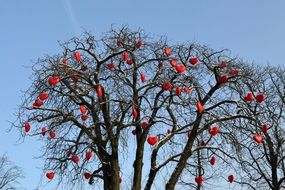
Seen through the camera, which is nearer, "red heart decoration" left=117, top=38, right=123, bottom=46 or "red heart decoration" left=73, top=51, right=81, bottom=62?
"red heart decoration" left=73, top=51, right=81, bottom=62

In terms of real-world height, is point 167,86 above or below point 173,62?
below

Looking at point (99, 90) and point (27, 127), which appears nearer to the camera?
point (99, 90)

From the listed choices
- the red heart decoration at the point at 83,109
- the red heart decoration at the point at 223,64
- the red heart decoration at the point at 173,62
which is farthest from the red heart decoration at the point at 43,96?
the red heart decoration at the point at 223,64

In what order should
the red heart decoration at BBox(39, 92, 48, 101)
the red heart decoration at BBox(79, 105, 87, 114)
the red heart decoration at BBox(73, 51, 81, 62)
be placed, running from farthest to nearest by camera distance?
the red heart decoration at BBox(79, 105, 87, 114)
the red heart decoration at BBox(73, 51, 81, 62)
the red heart decoration at BBox(39, 92, 48, 101)

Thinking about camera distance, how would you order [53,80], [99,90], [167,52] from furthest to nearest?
[167,52] < [99,90] < [53,80]

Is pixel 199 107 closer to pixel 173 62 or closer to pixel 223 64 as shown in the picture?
pixel 173 62

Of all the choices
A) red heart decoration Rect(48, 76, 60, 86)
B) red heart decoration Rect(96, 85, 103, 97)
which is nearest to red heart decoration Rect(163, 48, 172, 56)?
red heart decoration Rect(96, 85, 103, 97)

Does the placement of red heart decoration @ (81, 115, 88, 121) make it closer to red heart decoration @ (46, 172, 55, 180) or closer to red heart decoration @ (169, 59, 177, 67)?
red heart decoration @ (46, 172, 55, 180)

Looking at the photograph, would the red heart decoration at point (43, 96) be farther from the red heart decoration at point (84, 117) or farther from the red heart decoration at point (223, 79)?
the red heart decoration at point (223, 79)

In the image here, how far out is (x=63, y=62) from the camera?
11.5 m

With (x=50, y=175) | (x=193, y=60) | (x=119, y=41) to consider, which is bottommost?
(x=50, y=175)

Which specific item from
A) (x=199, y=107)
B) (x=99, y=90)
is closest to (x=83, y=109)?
(x=99, y=90)

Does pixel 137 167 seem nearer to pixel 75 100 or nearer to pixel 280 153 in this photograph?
pixel 75 100

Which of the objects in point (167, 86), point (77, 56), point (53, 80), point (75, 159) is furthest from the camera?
point (75, 159)
